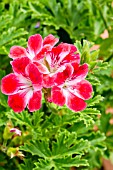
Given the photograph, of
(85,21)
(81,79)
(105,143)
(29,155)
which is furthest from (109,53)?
(81,79)

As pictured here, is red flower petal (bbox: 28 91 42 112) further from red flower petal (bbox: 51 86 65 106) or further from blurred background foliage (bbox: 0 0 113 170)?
blurred background foliage (bbox: 0 0 113 170)

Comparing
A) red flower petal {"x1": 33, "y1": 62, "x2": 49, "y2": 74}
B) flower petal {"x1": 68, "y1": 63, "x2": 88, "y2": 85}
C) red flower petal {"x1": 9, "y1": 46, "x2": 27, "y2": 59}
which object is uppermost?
red flower petal {"x1": 9, "y1": 46, "x2": 27, "y2": 59}

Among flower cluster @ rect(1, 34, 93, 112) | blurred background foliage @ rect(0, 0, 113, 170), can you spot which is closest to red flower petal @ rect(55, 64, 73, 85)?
flower cluster @ rect(1, 34, 93, 112)

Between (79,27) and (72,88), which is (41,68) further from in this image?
(79,27)

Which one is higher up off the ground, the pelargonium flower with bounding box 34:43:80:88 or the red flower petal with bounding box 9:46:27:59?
the red flower petal with bounding box 9:46:27:59

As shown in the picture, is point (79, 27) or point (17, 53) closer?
point (17, 53)

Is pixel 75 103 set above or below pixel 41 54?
below

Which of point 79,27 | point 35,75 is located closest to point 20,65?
point 35,75
